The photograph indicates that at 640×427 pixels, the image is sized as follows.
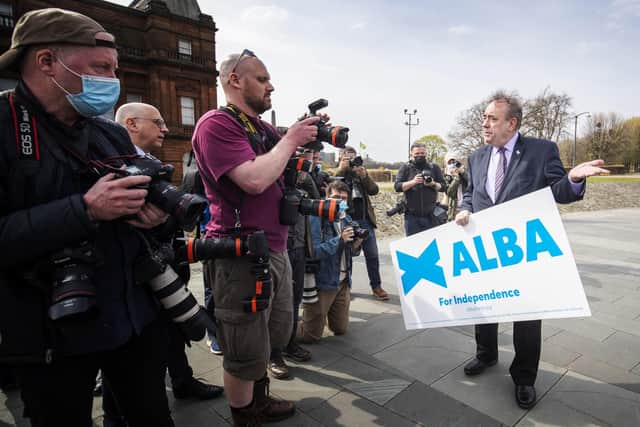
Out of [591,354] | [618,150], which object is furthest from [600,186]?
[618,150]

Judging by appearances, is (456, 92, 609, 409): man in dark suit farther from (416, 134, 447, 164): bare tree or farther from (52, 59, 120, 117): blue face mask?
(416, 134, 447, 164): bare tree

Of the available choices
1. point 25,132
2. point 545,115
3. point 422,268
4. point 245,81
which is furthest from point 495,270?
point 545,115

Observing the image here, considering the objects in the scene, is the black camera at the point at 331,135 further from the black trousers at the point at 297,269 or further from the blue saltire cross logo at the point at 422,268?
the blue saltire cross logo at the point at 422,268

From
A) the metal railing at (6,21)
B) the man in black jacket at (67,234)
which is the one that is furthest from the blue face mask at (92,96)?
the metal railing at (6,21)

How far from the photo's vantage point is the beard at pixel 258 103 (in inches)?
78.2

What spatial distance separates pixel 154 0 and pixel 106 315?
2686cm

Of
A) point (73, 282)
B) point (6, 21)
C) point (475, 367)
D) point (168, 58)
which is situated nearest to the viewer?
point (73, 282)

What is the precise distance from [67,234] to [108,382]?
0.72 meters

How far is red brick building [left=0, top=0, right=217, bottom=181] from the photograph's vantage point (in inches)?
866

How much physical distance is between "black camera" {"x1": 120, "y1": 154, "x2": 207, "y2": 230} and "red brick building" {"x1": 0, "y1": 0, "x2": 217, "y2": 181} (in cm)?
2172

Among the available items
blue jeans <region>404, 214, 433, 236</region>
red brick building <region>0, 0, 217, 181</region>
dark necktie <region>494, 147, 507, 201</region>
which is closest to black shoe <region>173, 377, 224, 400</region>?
dark necktie <region>494, 147, 507, 201</region>

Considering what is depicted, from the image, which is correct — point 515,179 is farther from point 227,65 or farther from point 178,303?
point 178,303

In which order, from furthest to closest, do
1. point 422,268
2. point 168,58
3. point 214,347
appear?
point 168,58 < point 214,347 < point 422,268

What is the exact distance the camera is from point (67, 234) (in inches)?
45.5
